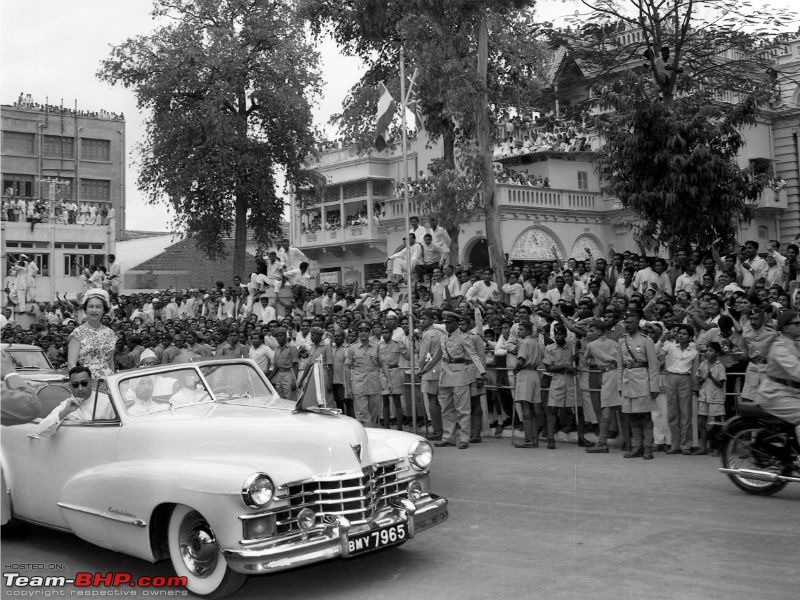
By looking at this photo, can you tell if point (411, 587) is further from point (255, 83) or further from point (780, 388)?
point (255, 83)

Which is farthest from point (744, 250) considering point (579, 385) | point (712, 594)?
point (712, 594)

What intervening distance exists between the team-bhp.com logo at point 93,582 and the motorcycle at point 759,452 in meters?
5.66

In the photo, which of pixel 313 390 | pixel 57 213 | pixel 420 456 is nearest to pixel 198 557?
pixel 313 390

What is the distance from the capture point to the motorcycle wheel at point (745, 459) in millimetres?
8727

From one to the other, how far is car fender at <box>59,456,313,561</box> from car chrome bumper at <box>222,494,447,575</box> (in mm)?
155

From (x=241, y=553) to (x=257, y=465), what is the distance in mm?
636

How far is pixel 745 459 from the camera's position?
29.4 ft

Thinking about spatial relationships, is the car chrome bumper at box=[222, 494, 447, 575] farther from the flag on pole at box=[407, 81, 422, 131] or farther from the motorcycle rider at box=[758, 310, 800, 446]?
the flag on pole at box=[407, 81, 422, 131]

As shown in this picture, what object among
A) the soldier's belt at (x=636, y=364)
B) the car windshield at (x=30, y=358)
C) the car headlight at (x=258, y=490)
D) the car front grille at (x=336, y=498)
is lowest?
the car front grille at (x=336, y=498)

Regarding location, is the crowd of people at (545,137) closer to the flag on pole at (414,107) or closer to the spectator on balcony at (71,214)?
the flag on pole at (414,107)

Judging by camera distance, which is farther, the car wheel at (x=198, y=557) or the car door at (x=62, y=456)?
the car door at (x=62, y=456)

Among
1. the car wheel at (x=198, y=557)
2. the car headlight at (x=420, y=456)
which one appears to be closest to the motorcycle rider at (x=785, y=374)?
the car headlight at (x=420, y=456)

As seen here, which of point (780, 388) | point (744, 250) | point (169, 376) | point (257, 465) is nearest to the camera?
point (257, 465)

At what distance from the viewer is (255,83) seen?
114 feet
